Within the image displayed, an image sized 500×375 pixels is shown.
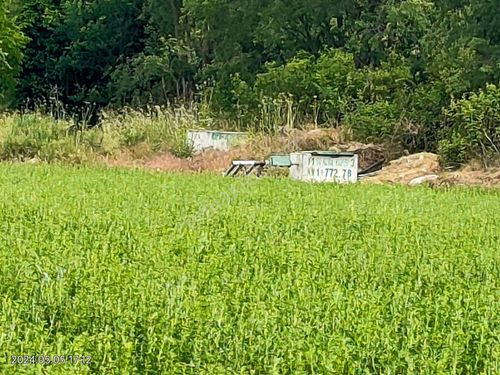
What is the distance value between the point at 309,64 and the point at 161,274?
58.6 feet

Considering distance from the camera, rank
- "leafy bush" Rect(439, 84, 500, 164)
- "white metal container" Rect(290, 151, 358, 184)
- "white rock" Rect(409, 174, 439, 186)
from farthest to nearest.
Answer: "leafy bush" Rect(439, 84, 500, 164) → "white rock" Rect(409, 174, 439, 186) → "white metal container" Rect(290, 151, 358, 184)

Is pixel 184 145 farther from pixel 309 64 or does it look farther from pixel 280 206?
pixel 280 206

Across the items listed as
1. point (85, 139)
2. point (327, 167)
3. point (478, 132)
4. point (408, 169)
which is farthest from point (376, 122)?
point (85, 139)

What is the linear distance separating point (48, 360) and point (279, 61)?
22.2m

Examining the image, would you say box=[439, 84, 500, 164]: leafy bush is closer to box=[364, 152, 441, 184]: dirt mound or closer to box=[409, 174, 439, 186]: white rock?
box=[364, 152, 441, 184]: dirt mound

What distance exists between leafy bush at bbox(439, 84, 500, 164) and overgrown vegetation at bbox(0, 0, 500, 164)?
29 mm

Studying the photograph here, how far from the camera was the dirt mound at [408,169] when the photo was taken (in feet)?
52.3

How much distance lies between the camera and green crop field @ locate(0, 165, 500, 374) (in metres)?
3.97

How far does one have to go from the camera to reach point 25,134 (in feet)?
64.8

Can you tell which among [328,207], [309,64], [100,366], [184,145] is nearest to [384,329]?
[100,366]

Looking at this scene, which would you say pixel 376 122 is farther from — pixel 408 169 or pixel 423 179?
pixel 423 179

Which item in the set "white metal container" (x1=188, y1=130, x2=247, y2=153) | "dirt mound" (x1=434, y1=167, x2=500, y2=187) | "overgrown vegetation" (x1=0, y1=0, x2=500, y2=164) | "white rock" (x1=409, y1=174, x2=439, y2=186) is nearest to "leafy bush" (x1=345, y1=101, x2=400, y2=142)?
"overgrown vegetation" (x1=0, y1=0, x2=500, y2=164)

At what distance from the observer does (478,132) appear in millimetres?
16688

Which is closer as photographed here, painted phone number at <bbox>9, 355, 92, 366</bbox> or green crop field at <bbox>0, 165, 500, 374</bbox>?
painted phone number at <bbox>9, 355, 92, 366</bbox>
